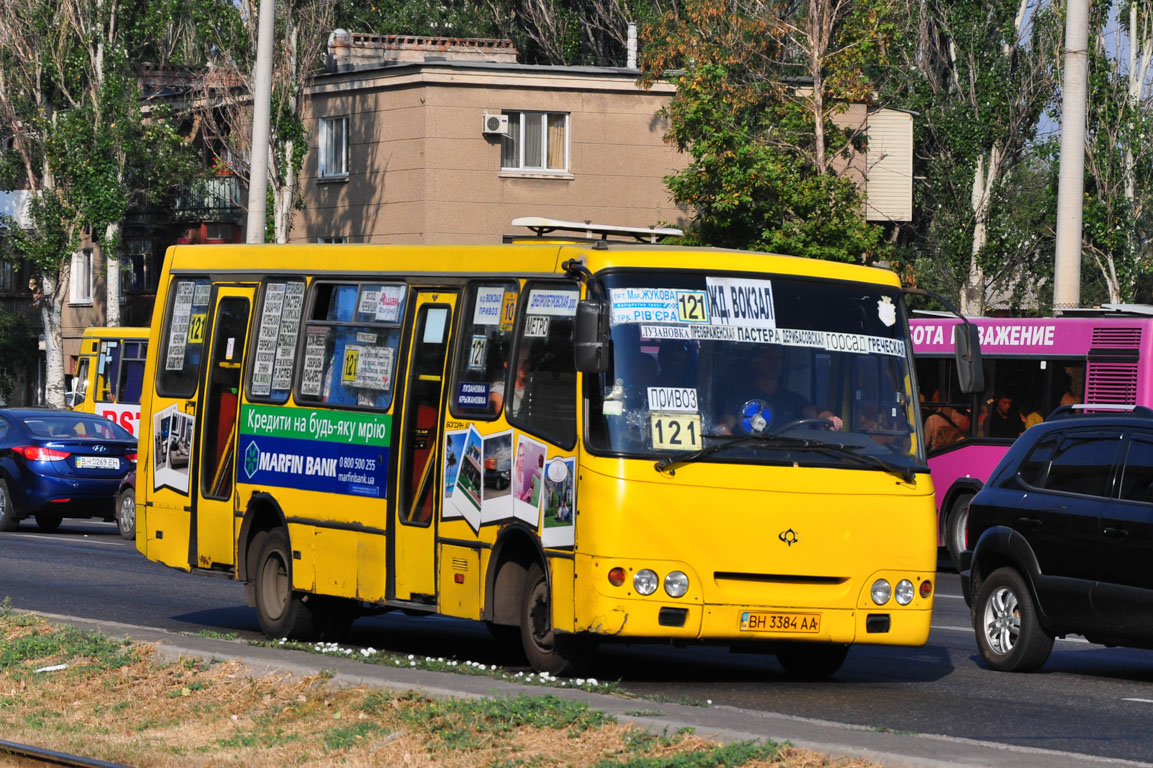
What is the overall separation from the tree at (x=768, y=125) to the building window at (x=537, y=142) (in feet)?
16.6

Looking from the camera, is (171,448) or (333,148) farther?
(333,148)

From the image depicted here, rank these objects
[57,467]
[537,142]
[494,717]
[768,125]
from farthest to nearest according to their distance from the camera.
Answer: [537,142], [768,125], [57,467], [494,717]

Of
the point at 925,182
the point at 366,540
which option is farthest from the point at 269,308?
the point at 925,182

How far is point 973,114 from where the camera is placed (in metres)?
48.9

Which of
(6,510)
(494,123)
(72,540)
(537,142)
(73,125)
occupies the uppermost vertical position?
(73,125)

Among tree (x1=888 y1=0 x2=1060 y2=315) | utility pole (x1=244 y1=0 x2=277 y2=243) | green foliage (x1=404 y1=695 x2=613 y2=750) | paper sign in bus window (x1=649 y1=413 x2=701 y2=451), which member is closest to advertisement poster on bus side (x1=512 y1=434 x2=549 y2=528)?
paper sign in bus window (x1=649 y1=413 x2=701 y2=451)

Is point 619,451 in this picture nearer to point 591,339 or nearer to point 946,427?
point 591,339

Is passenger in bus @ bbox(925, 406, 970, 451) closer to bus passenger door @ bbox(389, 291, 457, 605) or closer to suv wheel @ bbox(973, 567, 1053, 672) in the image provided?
suv wheel @ bbox(973, 567, 1053, 672)

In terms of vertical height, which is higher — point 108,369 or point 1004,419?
point 1004,419

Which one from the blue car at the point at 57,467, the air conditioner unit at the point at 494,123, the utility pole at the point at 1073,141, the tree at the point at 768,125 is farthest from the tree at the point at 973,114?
the blue car at the point at 57,467

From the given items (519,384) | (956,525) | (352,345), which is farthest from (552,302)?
(956,525)

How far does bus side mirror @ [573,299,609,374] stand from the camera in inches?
433

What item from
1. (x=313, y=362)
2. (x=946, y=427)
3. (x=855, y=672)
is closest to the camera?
(x=855, y=672)

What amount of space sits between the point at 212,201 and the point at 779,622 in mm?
45371
